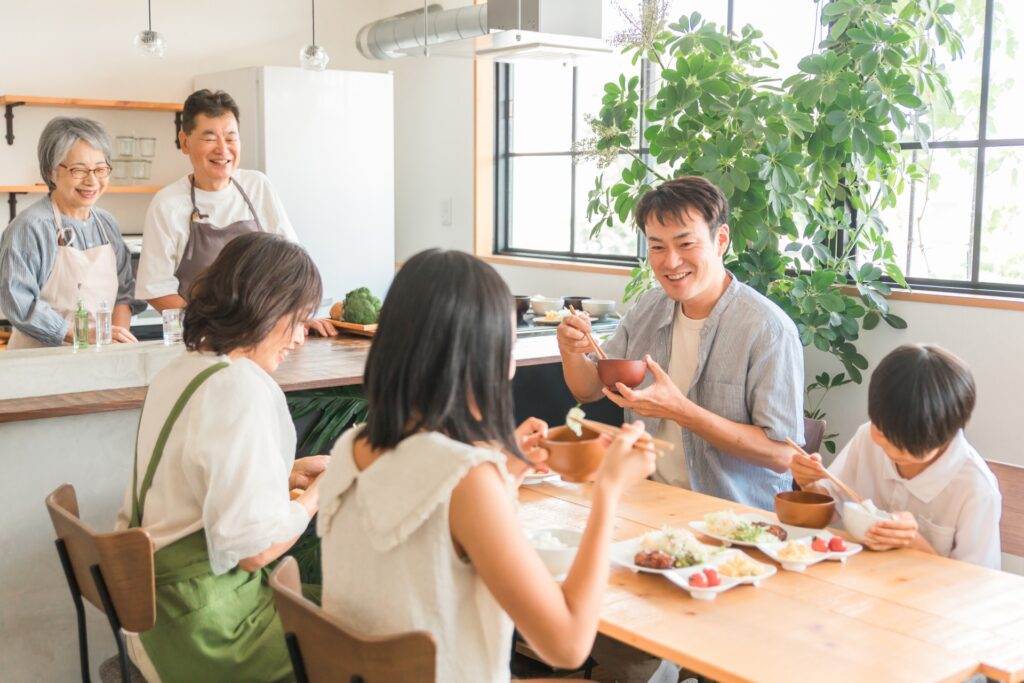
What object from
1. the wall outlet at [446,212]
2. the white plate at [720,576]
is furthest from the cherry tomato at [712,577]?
the wall outlet at [446,212]

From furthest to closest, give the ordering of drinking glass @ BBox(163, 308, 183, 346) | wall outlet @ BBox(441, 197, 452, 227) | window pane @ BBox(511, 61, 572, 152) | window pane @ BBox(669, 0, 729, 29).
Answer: wall outlet @ BBox(441, 197, 452, 227) < window pane @ BBox(511, 61, 572, 152) < window pane @ BBox(669, 0, 729, 29) < drinking glass @ BBox(163, 308, 183, 346)

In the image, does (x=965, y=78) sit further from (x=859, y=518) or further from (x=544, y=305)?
(x=859, y=518)

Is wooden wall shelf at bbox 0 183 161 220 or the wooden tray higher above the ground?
wooden wall shelf at bbox 0 183 161 220

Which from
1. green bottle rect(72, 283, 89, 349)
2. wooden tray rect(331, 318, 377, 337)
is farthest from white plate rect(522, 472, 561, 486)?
wooden tray rect(331, 318, 377, 337)

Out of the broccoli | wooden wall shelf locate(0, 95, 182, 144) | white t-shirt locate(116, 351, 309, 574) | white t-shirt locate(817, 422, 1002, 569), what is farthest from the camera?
wooden wall shelf locate(0, 95, 182, 144)

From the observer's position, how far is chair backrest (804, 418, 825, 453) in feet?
8.75

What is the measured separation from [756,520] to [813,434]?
31.8 inches

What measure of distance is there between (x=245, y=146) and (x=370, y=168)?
653mm

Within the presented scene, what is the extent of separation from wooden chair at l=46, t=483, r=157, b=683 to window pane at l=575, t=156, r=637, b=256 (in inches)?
140

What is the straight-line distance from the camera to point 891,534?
183cm

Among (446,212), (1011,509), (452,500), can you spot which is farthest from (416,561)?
(446,212)

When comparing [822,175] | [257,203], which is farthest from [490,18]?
[822,175]

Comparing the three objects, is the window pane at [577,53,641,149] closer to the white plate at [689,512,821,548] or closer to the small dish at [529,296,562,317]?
the small dish at [529,296,562,317]

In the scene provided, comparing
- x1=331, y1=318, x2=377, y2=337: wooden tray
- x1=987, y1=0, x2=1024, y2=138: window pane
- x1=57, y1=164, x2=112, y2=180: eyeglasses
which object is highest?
x1=987, y1=0, x2=1024, y2=138: window pane
